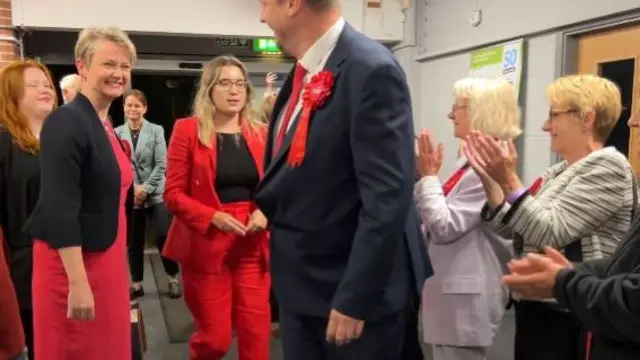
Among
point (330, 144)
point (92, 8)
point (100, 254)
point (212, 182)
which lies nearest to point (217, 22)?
point (92, 8)

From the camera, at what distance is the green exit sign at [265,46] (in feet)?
20.3

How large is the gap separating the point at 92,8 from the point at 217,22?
109 centimetres

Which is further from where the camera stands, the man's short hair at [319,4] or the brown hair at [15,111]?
the brown hair at [15,111]

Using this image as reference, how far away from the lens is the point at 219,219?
2482 millimetres

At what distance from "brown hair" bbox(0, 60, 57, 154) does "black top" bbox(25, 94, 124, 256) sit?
1.81ft

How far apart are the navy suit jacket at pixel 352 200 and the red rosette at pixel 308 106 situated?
1 centimetres

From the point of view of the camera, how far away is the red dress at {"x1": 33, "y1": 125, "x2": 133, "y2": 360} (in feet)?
6.02

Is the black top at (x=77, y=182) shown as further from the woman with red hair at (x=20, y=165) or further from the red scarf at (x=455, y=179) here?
the red scarf at (x=455, y=179)

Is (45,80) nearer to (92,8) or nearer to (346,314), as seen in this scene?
(346,314)

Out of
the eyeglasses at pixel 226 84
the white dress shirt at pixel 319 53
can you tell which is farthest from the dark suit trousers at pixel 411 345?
the eyeglasses at pixel 226 84

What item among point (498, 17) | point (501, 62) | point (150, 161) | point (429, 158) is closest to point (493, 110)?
point (429, 158)

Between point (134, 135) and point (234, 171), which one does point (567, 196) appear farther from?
point (134, 135)

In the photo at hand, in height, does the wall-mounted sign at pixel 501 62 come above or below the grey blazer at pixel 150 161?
above

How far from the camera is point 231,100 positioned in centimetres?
259
